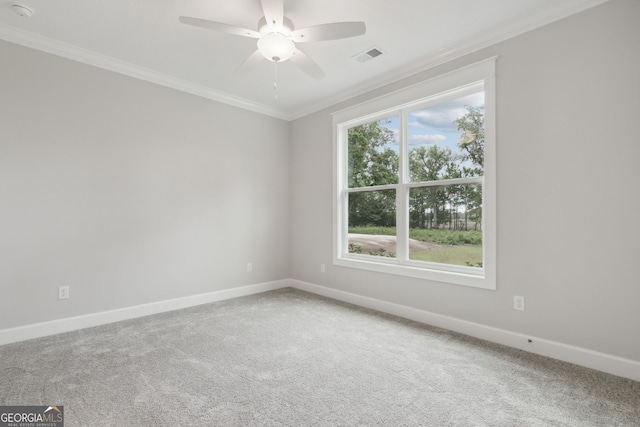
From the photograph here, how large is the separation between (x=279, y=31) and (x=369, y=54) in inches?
48.2

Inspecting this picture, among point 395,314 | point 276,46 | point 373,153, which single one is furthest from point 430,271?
point 276,46

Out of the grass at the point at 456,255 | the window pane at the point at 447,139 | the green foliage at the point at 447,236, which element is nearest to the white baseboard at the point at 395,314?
the grass at the point at 456,255

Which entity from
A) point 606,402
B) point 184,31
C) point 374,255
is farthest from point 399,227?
point 184,31

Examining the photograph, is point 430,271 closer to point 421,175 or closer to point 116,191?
point 421,175

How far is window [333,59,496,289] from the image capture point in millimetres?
2879

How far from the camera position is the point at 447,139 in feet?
10.4

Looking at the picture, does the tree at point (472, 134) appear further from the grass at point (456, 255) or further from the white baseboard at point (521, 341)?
the white baseboard at point (521, 341)

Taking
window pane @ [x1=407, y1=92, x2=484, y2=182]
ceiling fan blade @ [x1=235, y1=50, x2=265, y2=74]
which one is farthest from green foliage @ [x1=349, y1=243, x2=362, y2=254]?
ceiling fan blade @ [x1=235, y1=50, x2=265, y2=74]

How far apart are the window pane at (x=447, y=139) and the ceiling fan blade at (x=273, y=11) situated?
1.92m

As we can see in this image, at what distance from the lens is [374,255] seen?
3.85 metres

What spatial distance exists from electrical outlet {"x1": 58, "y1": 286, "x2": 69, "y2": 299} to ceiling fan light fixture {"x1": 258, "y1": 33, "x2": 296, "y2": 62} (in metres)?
2.85

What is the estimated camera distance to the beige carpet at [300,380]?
168 centimetres

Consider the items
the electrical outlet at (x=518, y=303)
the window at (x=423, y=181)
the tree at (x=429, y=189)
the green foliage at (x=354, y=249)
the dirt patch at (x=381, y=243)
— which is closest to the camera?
the electrical outlet at (x=518, y=303)

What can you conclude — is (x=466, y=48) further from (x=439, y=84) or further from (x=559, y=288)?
(x=559, y=288)
